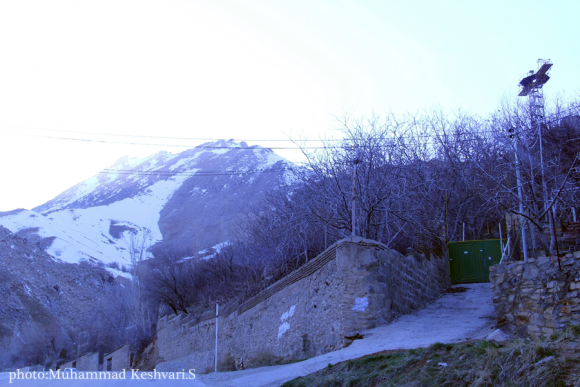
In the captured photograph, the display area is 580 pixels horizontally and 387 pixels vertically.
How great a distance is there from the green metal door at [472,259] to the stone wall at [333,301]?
2.02ft

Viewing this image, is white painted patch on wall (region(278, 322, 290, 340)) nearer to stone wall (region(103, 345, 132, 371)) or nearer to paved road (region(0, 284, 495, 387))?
paved road (region(0, 284, 495, 387))

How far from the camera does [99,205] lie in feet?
430

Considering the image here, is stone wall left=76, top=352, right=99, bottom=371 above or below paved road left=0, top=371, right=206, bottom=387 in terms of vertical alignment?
below

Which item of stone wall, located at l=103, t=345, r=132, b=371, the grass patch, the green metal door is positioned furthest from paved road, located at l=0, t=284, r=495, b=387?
stone wall, located at l=103, t=345, r=132, b=371

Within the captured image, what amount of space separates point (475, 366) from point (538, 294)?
420cm

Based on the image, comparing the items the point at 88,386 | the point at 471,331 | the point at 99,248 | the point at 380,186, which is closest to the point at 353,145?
the point at 380,186

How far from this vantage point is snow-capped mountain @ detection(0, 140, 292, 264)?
3184 inches

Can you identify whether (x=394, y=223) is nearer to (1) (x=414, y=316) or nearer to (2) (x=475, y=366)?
(1) (x=414, y=316)

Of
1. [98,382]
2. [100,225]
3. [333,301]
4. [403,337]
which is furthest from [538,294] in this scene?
[100,225]

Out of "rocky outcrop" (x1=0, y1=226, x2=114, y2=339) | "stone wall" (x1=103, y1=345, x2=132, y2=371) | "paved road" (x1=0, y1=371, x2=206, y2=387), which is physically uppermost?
"paved road" (x1=0, y1=371, x2=206, y2=387)

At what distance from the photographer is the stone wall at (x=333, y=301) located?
11117mm

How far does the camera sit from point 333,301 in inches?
456

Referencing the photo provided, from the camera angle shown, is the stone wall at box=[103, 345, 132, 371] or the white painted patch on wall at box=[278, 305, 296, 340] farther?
the stone wall at box=[103, 345, 132, 371]

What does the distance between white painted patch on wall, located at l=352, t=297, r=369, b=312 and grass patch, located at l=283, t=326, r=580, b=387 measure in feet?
9.72
